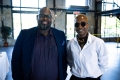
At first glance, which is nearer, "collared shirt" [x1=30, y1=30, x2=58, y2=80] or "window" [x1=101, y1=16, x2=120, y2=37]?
"collared shirt" [x1=30, y1=30, x2=58, y2=80]

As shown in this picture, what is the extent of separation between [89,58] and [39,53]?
59 centimetres

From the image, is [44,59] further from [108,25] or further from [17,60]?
[108,25]

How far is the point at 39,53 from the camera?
1.67 meters

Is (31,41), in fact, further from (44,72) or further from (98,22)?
(98,22)

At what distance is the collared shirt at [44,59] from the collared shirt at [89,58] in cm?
25

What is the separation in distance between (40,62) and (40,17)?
1.69 ft

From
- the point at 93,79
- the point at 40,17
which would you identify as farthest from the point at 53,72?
the point at 40,17

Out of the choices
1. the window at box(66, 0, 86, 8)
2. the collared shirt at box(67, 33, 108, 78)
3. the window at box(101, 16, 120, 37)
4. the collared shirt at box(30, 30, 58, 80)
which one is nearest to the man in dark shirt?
the collared shirt at box(30, 30, 58, 80)

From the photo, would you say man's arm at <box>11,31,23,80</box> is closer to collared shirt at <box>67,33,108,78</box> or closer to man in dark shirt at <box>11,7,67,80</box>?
man in dark shirt at <box>11,7,67,80</box>

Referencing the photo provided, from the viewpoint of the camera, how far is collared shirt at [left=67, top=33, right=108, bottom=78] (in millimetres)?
1738

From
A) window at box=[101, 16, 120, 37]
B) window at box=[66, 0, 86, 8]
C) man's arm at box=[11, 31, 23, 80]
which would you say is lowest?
man's arm at box=[11, 31, 23, 80]

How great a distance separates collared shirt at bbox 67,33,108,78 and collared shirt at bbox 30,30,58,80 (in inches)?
9.7

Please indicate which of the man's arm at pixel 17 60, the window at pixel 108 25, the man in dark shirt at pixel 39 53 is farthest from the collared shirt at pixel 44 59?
the window at pixel 108 25

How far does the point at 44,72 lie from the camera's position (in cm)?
169
